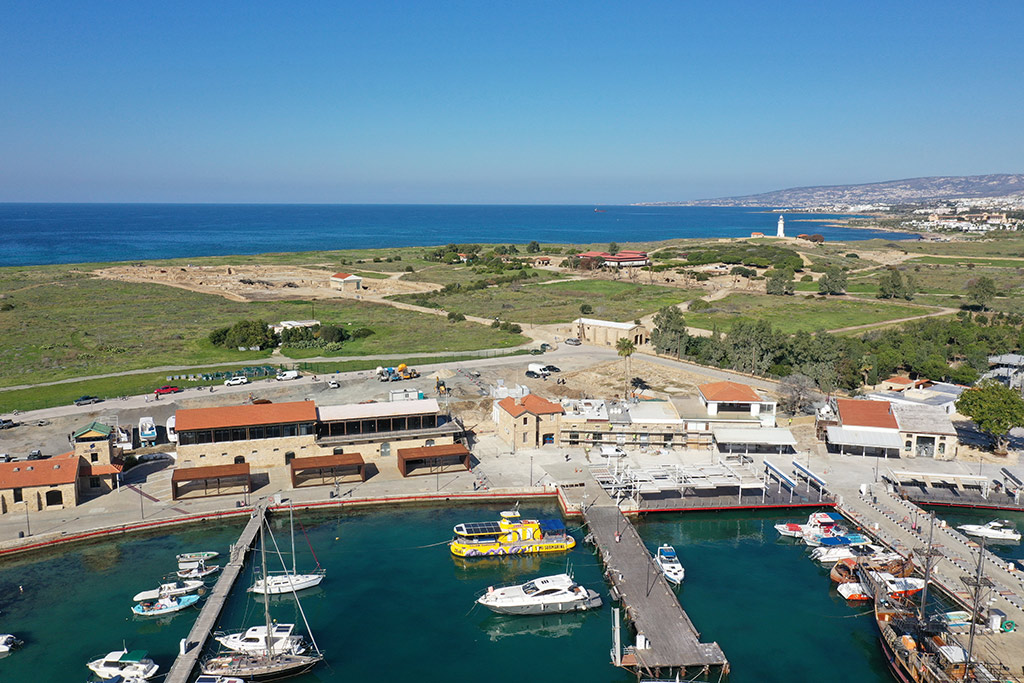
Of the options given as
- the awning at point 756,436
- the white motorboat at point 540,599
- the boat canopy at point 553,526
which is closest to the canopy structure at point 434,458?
the boat canopy at point 553,526

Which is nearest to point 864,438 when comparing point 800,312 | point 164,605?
point 164,605

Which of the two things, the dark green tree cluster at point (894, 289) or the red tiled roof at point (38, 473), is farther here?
the dark green tree cluster at point (894, 289)

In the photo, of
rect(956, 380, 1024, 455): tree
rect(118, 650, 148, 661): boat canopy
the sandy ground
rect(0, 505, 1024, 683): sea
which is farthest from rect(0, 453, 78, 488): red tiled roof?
the sandy ground

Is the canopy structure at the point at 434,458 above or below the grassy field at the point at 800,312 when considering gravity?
below

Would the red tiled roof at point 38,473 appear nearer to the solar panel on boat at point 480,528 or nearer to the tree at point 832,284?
the solar panel on boat at point 480,528

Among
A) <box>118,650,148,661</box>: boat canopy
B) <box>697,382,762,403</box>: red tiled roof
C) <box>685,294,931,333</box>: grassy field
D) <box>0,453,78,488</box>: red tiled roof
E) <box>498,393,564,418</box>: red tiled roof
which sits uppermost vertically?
<box>685,294,931,333</box>: grassy field

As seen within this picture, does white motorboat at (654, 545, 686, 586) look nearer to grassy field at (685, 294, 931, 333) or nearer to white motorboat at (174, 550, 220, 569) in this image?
white motorboat at (174, 550, 220, 569)
